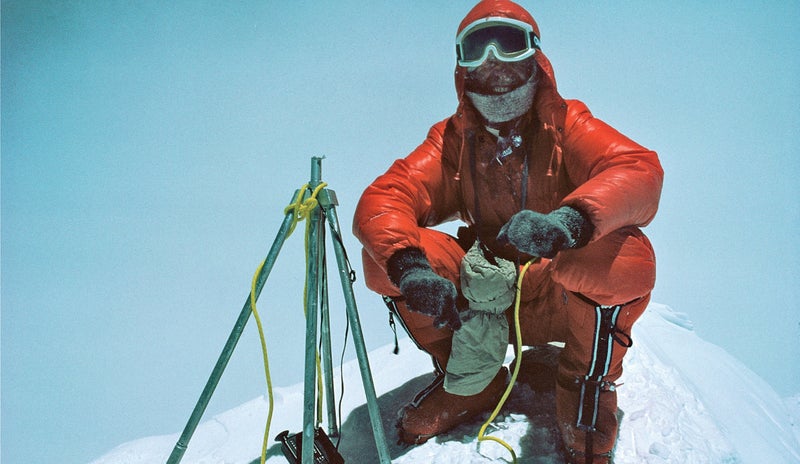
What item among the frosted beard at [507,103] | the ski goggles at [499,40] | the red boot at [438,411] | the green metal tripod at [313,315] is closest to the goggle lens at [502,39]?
the ski goggles at [499,40]

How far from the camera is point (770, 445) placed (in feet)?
5.68

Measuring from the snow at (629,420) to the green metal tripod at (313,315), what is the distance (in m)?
0.35

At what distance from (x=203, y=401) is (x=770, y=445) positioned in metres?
1.89

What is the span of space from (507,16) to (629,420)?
1.28m

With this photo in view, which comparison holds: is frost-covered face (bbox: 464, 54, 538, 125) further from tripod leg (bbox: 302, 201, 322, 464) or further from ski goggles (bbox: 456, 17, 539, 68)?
tripod leg (bbox: 302, 201, 322, 464)

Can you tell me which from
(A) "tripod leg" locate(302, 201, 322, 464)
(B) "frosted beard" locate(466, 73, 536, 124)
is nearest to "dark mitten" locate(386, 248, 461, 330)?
(A) "tripod leg" locate(302, 201, 322, 464)

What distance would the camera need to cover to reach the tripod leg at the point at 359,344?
1.24m

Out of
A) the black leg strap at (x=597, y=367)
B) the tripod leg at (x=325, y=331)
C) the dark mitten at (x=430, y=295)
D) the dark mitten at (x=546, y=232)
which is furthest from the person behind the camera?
the tripod leg at (x=325, y=331)

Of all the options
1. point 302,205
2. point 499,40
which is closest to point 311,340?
point 302,205

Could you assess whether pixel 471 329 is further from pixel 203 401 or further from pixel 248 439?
pixel 248 439

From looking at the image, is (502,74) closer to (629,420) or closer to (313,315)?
(313,315)

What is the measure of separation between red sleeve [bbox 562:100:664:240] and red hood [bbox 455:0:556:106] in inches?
4.7

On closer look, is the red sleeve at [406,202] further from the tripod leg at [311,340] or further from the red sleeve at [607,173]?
the red sleeve at [607,173]

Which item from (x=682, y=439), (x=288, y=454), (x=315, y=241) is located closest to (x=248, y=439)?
(x=288, y=454)
